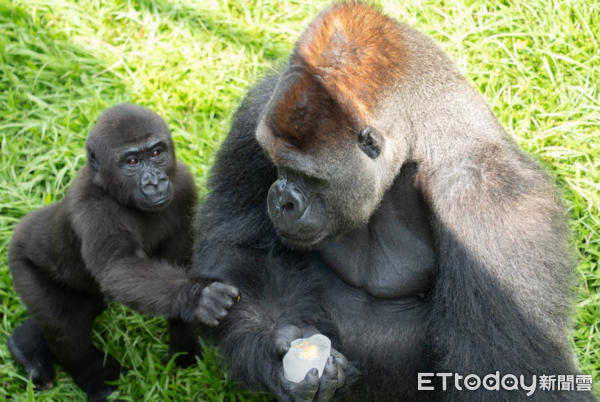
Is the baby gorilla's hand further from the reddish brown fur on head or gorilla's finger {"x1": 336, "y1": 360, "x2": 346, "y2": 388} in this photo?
the reddish brown fur on head

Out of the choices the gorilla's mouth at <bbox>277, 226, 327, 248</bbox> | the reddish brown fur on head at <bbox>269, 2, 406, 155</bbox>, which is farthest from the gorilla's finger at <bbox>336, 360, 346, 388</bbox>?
the reddish brown fur on head at <bbox>269, 2, 406, 155</bbox>

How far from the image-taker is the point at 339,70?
148 inches

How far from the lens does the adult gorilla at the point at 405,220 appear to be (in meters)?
3.78

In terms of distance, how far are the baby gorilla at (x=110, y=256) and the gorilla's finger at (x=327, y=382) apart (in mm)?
690

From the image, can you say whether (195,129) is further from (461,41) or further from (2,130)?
(461,41)

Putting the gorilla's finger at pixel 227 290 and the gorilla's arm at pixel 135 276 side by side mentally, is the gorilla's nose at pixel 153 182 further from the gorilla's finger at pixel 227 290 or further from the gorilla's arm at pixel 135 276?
the gorilla's finger at pixel 227 290

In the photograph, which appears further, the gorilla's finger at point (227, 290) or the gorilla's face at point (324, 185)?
the gorilla's finger at point (227, 290)

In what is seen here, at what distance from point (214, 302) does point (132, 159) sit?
124cm

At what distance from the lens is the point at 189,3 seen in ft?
24.2

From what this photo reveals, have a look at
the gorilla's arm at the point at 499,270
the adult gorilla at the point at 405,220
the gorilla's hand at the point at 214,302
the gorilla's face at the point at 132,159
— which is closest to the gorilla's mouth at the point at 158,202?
the gorilla's face at the point at 132,159

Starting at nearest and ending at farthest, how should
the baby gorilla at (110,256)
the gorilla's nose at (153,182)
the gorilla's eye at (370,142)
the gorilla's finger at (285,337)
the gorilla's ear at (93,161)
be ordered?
the gorilla's eye at (370,142)
the gorilla's finger at (285,337)
the baby gorilla at (110,256)
the gorilla's nose at (153,182)
the gorilla's ear at (93,161)

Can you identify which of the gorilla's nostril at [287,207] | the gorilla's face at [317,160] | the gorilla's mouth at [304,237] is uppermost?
the gorilla's face at [317,160]

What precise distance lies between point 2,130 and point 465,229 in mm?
4380

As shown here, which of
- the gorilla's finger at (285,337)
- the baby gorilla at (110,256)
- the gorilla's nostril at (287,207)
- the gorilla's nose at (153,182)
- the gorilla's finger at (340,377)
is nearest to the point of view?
the gorilla's nostril at (287,207)
